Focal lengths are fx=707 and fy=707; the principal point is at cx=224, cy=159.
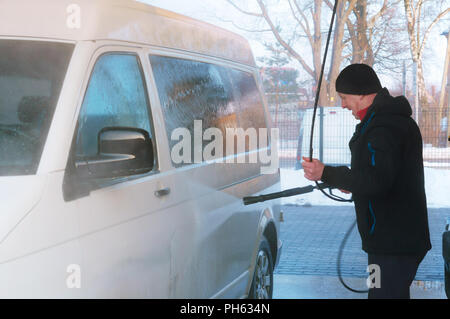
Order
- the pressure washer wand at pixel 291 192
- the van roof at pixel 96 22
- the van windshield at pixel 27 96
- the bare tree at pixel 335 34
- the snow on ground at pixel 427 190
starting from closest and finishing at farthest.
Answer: the van windshield at pixel 27 96
the van roof at pixel 96 22
the pressure washer wand at pixel 291 192
the snow on ground at pixel 427 190
the bare tree at pixel 335 34

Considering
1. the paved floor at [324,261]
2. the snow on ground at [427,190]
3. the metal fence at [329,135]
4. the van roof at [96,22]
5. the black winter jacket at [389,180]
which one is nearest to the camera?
the van roof at [96,22]

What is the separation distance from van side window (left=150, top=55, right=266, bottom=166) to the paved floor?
1985 millimetres

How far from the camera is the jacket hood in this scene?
137 inches

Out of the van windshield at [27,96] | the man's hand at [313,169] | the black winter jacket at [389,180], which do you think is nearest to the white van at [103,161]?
the van windshield at [27,96]

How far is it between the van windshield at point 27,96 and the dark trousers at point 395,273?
1.75 metres

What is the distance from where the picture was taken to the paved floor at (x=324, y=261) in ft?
22.7

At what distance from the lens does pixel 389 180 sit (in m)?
3.37

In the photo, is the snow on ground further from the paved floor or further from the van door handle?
the van door handle

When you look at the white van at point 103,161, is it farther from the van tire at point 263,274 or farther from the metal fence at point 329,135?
the metal fence at point 329,135

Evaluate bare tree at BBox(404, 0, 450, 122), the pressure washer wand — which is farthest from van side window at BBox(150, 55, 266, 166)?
bare tree at BBox(404, 0, 450, 122)
